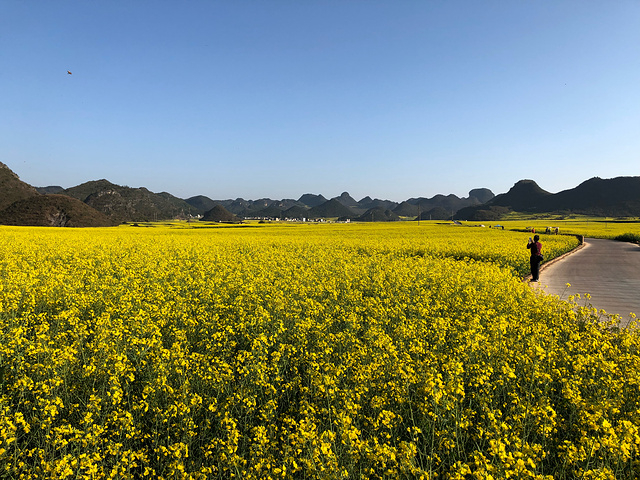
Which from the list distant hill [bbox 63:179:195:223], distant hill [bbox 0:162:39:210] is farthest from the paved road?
distant hill [bbox 63:179:195:223]

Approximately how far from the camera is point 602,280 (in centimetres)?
1499

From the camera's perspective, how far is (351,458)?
10.1 ft

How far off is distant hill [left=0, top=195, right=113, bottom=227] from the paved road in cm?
11461

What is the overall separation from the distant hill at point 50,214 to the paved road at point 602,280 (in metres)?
115

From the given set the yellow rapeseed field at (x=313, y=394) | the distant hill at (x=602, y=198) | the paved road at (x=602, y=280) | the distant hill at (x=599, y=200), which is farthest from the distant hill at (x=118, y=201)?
the distant hill at (x=602, y=198)

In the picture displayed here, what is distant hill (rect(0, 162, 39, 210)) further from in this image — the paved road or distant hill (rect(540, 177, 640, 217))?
distant hill (rect(540, 177, 640, 217))

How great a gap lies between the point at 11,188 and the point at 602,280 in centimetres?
15214

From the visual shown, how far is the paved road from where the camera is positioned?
427 inches

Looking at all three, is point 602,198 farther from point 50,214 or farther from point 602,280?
point 50,214

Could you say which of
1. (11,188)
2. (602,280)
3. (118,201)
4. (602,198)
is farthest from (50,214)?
(602,198)

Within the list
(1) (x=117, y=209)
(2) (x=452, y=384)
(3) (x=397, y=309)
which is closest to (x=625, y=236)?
(3) (x=397, y=309)

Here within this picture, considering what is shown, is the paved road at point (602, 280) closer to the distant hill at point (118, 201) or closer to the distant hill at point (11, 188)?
the distant hill at point (11, 188)

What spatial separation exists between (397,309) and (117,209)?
7599 inches

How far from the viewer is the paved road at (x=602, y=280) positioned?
1084 cm
